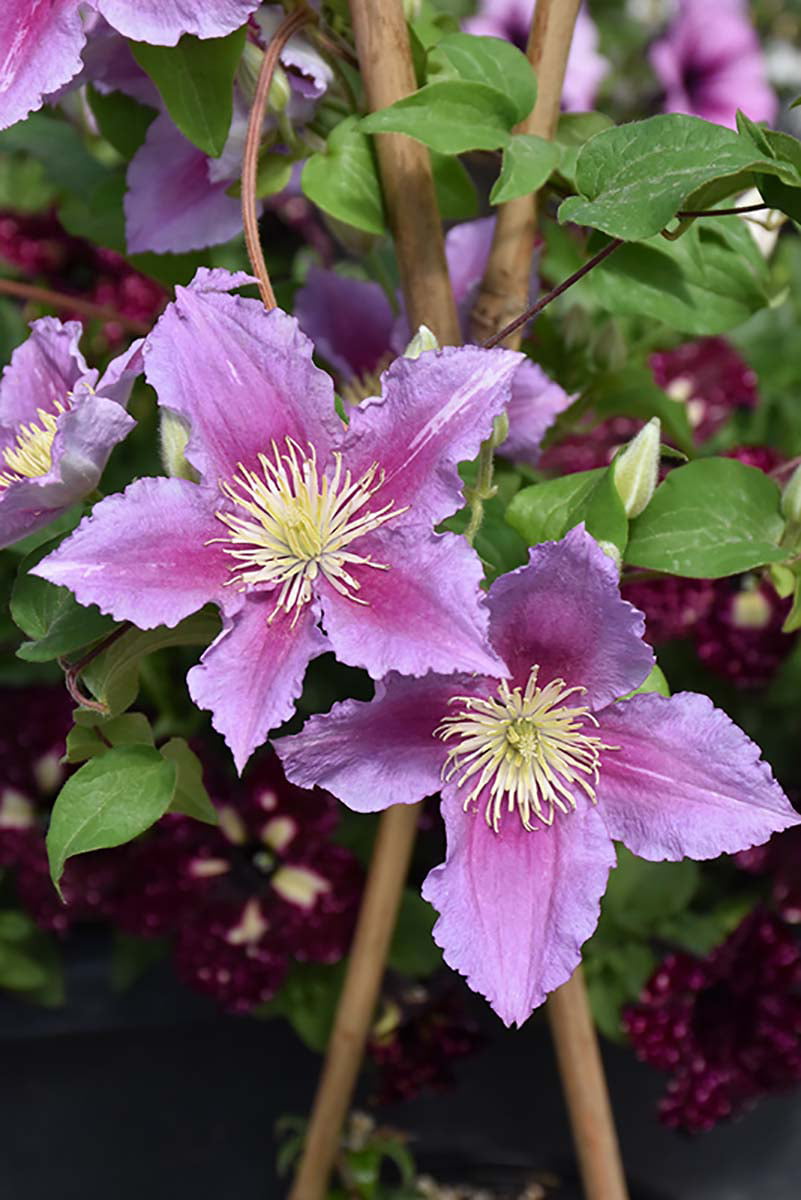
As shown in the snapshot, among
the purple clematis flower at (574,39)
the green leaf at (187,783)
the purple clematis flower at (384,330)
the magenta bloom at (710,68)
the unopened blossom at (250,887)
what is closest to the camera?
the green leaf at (187,783)

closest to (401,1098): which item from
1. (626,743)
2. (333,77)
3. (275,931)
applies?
(275,931)

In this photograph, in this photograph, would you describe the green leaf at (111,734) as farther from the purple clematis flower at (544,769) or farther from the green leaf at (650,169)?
the green leaf at (650,169)

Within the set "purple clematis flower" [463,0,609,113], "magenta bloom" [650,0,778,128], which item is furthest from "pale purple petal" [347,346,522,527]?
"magenta bloom" [650,0,778,128]

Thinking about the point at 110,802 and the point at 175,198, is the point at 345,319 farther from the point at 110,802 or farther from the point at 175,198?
the point at 110,802

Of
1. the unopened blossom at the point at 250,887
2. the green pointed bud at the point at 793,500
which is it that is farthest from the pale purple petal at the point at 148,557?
the unopened blossom at the point at 250,887

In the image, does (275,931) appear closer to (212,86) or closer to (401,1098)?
(401,1098)

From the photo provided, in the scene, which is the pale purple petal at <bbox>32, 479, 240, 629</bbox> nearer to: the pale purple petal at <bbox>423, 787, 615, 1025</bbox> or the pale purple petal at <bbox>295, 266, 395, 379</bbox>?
the pale purple petal at <bbox>423, 787, 615, 1025</bbox>
